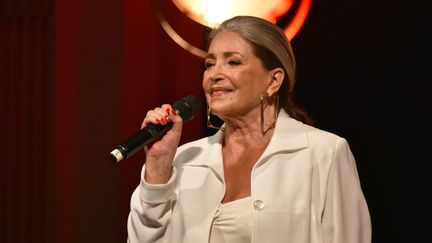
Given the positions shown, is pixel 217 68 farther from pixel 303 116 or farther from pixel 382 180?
pixel 382 180

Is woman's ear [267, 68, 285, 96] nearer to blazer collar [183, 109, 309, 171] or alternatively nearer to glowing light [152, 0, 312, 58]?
blazer collar [183, 109, 309, 171]

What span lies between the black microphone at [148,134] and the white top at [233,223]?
0.86ft

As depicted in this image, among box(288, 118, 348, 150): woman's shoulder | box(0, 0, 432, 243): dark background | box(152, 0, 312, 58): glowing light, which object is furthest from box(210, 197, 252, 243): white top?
box(152, 0, 312, 58): glowing light

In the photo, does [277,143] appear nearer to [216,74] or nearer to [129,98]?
[216,74]

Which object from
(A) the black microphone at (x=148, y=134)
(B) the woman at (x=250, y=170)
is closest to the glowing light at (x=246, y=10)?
(B) the woman at (x=250, y=170)

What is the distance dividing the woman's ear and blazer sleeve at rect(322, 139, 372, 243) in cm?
27

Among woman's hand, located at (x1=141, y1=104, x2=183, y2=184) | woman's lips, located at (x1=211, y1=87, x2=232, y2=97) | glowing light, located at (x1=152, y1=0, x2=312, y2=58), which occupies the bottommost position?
woman's hand, located at (x1=141, y1=104, x2=183, y2=184)

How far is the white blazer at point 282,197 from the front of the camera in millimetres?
1516

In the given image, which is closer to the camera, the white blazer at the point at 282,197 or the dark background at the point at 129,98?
the white blazer at the point at 282,197

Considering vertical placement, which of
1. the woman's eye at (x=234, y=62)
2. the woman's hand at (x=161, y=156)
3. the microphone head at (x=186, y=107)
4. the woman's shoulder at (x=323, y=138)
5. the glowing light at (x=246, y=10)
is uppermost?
the glowing light at (x=246, y=10)

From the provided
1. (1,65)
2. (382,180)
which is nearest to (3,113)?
(1,65)

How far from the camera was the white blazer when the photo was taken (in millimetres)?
1516

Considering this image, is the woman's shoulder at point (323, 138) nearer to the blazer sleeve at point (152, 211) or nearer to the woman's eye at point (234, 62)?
the woman's eye at point (234, 62)

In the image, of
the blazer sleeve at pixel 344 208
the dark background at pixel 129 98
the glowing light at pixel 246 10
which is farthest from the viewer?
the glowing light at pixel 246 10
